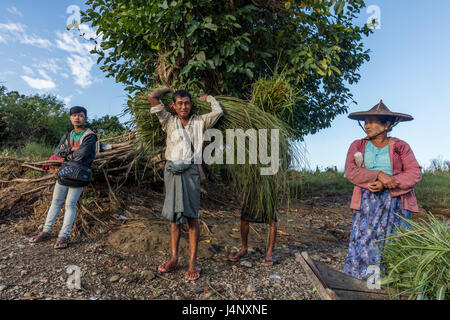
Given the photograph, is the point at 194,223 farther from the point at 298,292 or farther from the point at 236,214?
the point at 236,214

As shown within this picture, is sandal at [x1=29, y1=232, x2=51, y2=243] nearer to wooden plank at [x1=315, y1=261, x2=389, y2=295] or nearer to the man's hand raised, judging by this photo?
the man's hand raised

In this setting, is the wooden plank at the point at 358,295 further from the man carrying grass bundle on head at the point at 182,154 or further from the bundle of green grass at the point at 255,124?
the man carrying grass bundle on head at the point at 182,154

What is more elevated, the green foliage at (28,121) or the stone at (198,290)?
the green foliage at (28,121)

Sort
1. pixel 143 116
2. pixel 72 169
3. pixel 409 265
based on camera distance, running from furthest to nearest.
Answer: pixel 72 169 → pixel 143 116 → pixel 409 265

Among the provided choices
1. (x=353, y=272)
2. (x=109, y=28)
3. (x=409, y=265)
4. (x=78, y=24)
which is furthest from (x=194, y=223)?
(x=78, y=24)

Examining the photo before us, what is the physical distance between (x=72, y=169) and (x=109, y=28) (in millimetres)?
2671

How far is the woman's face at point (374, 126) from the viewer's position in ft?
9.57

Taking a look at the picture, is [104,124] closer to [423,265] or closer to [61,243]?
[61,243]

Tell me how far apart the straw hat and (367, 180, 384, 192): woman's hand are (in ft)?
2.07

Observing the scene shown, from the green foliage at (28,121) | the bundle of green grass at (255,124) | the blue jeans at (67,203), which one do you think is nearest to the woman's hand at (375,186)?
the bundle of green grass at (255,124)

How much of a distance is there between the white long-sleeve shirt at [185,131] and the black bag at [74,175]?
1.30 meters

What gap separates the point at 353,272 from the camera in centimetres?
290

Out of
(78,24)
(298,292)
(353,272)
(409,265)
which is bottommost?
(298,292)

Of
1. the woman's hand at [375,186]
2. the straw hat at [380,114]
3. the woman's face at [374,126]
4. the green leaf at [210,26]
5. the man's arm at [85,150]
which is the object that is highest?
the green leaf at [210,26]
